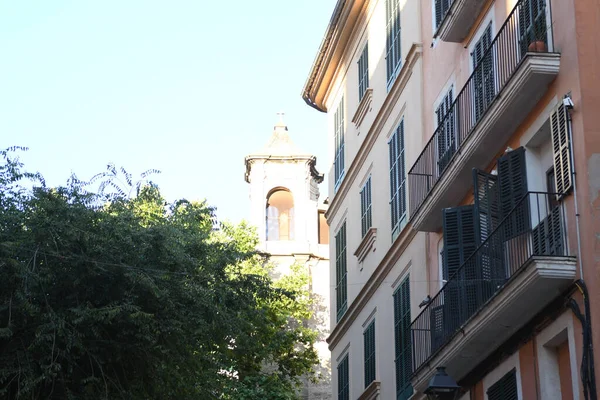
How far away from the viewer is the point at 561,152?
50.8 ft

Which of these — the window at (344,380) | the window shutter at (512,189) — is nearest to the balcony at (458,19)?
the window shutter at (512,189)

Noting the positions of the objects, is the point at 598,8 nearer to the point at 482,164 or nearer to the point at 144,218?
the point at 482,164

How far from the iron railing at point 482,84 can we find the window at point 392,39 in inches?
164

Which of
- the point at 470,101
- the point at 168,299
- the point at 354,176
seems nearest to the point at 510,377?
the point at 470,101

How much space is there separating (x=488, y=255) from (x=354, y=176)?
11.9 m

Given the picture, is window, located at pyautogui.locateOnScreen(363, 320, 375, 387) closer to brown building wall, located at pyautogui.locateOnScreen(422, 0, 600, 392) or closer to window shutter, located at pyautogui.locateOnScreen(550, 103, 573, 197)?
brown building wall, located at pyautogui.locateOnScreen(422, 0, 600, 392)

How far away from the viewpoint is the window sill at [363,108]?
89.0ft

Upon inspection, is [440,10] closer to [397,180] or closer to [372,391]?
[397,180]

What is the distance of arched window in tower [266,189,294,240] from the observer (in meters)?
66.3

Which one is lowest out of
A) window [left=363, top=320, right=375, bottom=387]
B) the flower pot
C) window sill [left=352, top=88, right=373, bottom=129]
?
window [left=363, top=320, right=375, bottom=387]

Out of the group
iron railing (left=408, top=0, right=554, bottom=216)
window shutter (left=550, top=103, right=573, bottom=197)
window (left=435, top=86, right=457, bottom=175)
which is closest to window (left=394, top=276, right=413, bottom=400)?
iron railing (left=408, top=0, right=554, bottom=216)

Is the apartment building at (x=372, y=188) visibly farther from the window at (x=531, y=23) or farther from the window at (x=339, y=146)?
the window at (x=531, y=23)

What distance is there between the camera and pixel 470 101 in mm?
18781

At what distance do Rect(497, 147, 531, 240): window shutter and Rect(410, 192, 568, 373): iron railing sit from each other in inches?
0.7
